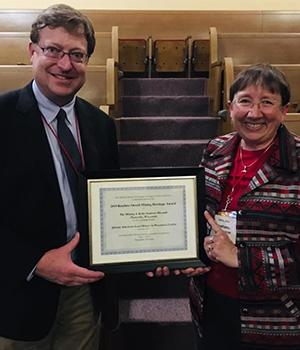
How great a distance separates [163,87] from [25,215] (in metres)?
2.37

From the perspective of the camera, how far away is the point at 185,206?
2.55 feet

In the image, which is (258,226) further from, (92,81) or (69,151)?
(92,81)

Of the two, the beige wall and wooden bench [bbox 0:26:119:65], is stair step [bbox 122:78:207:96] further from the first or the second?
the beige wall

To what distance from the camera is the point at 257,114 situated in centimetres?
78

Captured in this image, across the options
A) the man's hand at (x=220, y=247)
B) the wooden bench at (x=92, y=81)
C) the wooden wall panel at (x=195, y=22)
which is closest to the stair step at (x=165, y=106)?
the wooden bench at (x=92, y=81)

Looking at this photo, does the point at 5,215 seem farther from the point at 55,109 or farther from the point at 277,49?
the point at 277,49

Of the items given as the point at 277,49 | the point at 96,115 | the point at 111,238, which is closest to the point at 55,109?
the point at 96,115

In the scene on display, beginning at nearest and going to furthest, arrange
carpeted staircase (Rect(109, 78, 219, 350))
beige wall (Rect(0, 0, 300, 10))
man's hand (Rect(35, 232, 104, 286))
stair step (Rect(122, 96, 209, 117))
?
man's hand (Rect(35, 232, 104, 286)) → carpeted staircase (Rect(109, 78, 219, 350)) → stair step (Rect(122, 96, 209, 117)) → beige wall (Rect(0, 0, 300, 10))

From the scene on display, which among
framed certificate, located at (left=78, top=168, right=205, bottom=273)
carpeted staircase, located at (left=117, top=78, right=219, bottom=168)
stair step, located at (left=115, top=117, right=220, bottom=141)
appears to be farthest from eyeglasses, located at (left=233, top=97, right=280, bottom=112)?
stair step, located at (left=115, top=117, right=220, bottom=141)

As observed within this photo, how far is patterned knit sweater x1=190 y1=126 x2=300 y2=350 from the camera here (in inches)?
29.8

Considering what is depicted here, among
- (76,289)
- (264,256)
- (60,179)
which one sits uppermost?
(60,179)

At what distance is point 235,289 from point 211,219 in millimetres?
156

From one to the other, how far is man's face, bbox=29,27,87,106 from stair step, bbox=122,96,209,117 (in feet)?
6.36

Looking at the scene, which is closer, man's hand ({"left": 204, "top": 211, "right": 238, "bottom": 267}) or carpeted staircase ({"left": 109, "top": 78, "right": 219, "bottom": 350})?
man's hand ({"left": 204, "top": 211, "right": 238, "bottom": 267})
